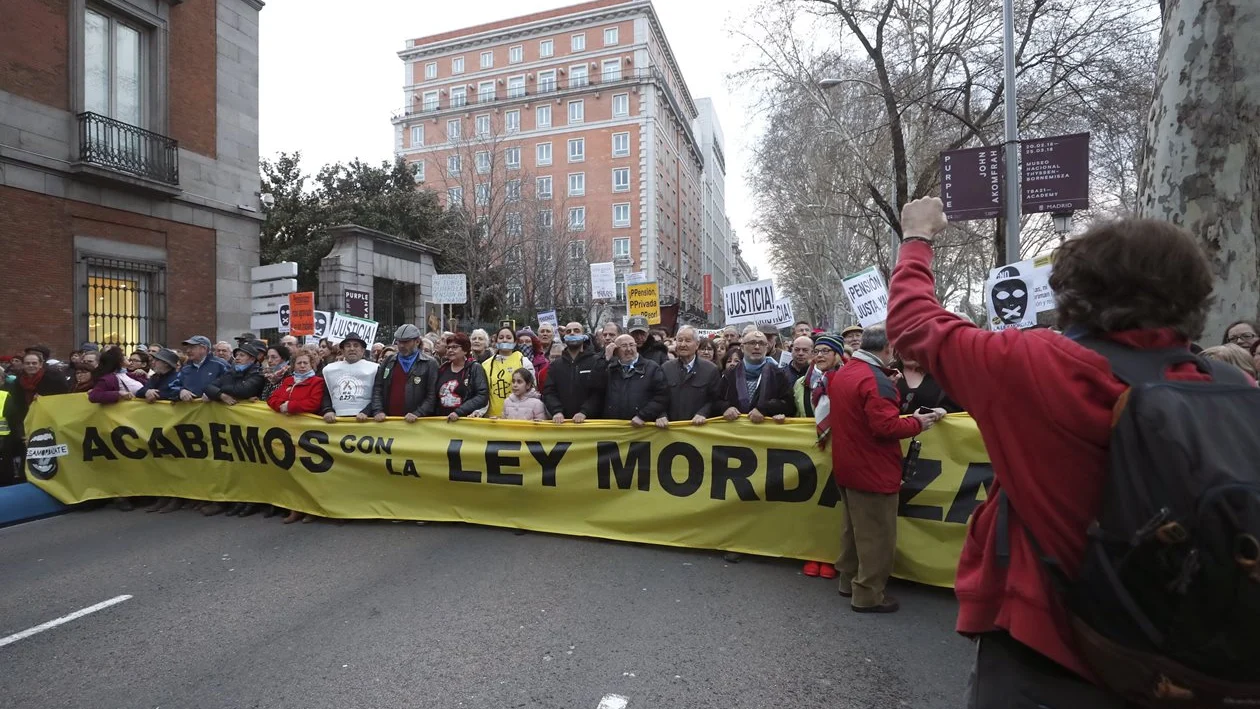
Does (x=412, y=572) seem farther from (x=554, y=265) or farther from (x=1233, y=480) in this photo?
(x=554, y=265)

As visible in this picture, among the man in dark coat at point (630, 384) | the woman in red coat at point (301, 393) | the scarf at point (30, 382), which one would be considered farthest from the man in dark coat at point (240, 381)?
the man in dark coat at point (630, 384)

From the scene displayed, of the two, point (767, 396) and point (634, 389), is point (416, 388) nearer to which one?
point (634, 389)

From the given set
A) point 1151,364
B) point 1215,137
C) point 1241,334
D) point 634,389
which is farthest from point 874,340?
point 1151,364

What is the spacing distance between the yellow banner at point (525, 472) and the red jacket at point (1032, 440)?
3.60 metres

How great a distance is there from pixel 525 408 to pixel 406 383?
1.32 metres

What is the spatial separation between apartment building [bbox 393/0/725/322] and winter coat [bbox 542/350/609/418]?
45.6 m

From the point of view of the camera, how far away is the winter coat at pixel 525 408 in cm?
711

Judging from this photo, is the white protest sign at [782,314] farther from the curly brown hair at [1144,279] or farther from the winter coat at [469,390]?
the curly brown hair at [1144,279]

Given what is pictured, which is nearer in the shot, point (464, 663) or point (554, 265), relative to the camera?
point (464, 663)

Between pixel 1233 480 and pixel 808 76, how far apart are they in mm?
21846

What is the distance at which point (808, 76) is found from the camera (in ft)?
68.7

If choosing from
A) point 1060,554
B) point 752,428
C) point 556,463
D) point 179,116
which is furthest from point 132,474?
point 179,116

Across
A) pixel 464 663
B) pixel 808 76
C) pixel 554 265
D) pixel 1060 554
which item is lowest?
pixel 464 663

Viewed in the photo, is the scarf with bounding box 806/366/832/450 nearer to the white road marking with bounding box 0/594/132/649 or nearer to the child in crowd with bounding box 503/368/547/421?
the child in crowd with bounding box 503/368/547/421
